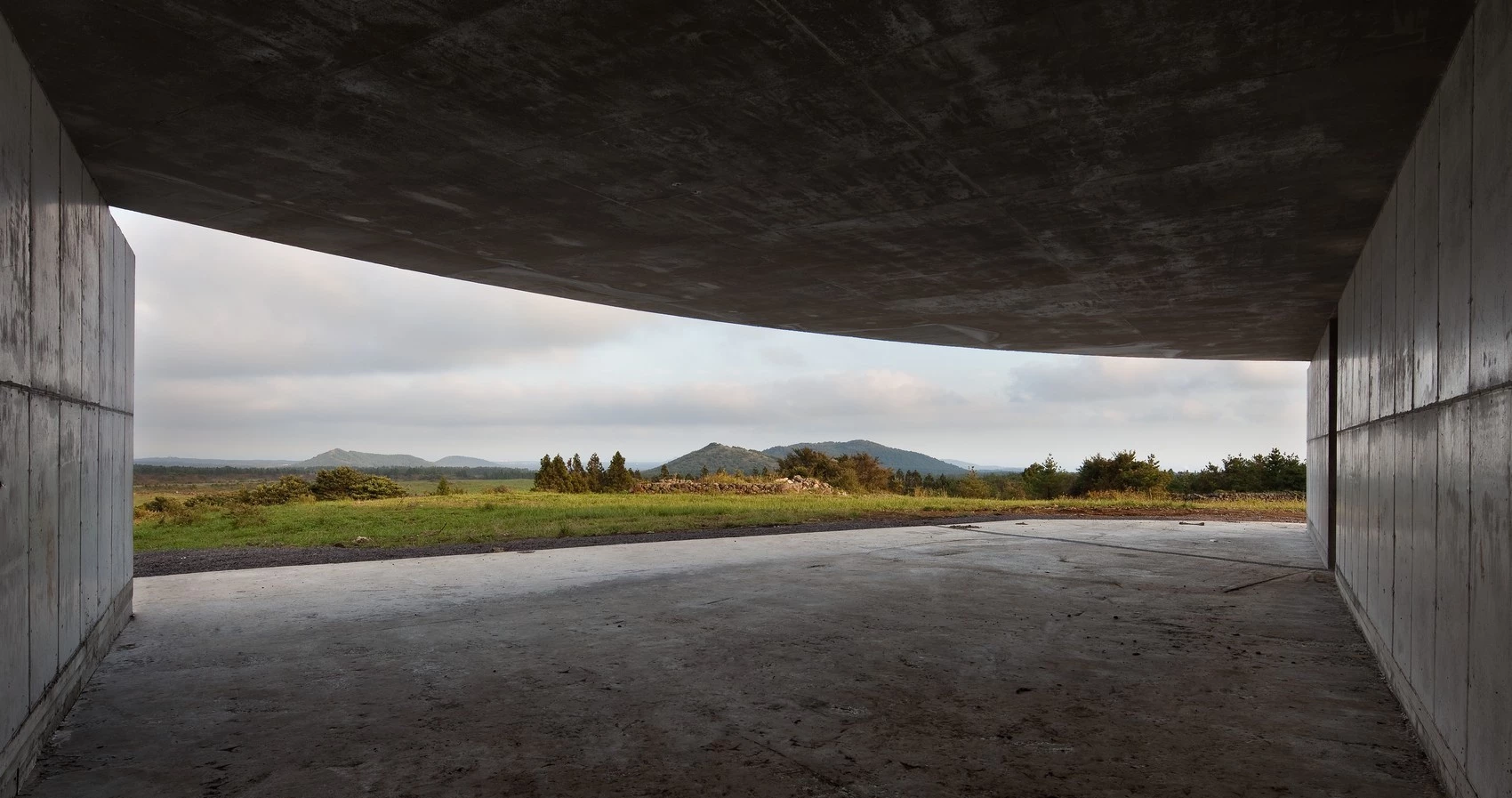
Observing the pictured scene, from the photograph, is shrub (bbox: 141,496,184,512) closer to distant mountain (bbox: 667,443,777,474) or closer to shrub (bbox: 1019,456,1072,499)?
shrub (bbox: 1019,456,1072,499)

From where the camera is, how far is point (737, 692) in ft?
17.6

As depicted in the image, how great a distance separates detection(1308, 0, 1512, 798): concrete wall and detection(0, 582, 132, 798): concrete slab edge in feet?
19.7

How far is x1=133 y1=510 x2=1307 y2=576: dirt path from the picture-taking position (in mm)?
11773

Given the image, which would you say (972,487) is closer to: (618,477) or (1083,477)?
(1083,477)

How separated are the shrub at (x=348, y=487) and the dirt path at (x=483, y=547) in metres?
15.6

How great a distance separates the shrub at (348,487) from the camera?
29.3 meters

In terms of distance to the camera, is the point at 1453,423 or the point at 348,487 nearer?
the point at 1453,423

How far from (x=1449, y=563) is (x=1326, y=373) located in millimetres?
9320

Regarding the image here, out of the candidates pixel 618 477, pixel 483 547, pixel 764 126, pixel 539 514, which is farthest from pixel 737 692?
pixel 618 477

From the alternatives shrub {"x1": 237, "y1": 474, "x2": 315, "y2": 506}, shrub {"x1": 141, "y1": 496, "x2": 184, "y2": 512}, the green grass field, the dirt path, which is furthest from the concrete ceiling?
shrub {"x1": 237, "y1": 474, "x2": 315, "y2": 506}

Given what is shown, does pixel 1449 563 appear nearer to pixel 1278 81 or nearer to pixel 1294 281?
pixel 1278 81

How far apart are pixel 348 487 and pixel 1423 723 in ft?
102

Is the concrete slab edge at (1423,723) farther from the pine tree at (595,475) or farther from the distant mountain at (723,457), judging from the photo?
the distant mountain at (723,457)

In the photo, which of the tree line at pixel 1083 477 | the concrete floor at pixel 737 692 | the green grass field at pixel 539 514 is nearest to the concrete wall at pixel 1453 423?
the concrete floor at pixel 737 692
